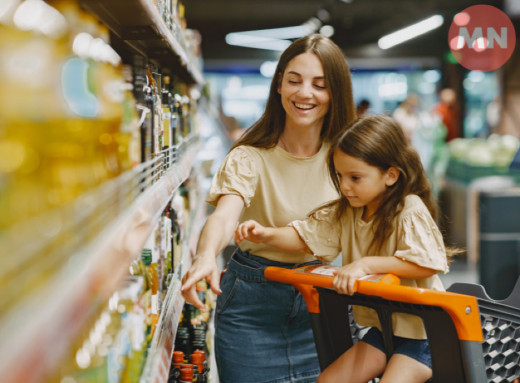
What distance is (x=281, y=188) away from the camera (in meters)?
2.10

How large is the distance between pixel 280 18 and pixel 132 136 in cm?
1303

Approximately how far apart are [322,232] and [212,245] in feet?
1.83

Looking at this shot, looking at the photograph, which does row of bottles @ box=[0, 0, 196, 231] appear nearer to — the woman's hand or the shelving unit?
the shelving unit

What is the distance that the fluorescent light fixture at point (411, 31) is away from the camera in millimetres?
10808

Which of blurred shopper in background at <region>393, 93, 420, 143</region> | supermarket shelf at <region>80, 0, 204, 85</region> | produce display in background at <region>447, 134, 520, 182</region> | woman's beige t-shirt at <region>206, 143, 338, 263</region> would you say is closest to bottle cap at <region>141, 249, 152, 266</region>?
woman's beige t-shirt at <region>206, 143, 338, 263</region>

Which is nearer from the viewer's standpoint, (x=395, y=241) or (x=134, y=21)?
(x=134, y=21)

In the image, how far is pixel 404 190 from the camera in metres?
1.91

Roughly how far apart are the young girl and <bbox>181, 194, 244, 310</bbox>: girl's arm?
63mm

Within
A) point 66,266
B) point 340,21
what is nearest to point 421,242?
point 66,266

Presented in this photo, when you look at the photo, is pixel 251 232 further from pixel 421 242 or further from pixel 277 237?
pixel 421 242

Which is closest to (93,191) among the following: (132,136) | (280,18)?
(132,136)

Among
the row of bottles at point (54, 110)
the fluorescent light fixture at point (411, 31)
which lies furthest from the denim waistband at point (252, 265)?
the fluorescent light fixture at point (411, 31)

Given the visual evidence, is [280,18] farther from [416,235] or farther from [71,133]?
[71,133]

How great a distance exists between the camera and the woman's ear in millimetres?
1920
